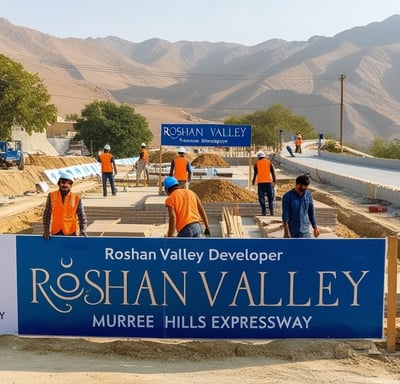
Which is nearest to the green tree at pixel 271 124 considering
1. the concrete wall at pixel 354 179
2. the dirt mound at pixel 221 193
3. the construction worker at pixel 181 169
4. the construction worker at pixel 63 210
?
the concrete wall at pixel 354 179

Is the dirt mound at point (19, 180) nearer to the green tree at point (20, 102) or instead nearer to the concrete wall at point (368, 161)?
the green tree at point (20, 102)

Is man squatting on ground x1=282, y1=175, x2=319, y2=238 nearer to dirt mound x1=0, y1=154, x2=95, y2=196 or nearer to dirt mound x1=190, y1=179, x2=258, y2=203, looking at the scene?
dirt mound x1=190, y1=179, x2=258, y2=203

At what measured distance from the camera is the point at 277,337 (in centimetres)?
541

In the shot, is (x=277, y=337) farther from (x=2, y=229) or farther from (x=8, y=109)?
(x=8, y=109)

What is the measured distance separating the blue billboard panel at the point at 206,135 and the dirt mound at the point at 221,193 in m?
1.37

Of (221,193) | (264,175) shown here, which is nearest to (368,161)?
(221,193)

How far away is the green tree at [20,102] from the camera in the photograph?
37531mm

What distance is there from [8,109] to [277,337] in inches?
1426

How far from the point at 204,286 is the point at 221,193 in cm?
1077

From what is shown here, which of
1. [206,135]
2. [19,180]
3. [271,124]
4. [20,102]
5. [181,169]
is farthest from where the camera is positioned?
[271,124]

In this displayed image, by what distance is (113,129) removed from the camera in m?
61.2

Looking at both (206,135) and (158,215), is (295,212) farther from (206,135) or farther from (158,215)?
(206,135)

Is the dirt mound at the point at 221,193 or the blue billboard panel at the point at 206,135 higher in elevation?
the blue billboard panel at the point at 206,135

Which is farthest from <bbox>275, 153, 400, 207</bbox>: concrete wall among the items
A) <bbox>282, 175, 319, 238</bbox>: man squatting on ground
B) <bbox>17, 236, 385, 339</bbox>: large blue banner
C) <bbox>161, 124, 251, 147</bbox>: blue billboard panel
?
<bbox>17, 236, 385, 339</bbox>: large blue banner
